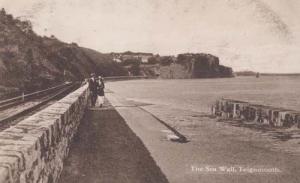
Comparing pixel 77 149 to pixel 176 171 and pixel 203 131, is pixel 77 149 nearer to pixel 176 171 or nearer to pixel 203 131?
pixel 176 171

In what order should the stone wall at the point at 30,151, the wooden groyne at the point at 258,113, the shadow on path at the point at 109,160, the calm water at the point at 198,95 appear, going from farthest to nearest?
the calm water at the point at 198,95, the wooden groyne at the point at 258,113, the shadow on path at the point at 109,160, the stone wall at the point at 30,151

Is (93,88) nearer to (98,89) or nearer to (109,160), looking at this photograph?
(98,89)

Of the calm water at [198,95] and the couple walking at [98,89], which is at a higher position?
the couple walking at [98,89]

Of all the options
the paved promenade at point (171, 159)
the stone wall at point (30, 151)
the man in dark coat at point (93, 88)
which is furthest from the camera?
the man in dark coat at point (93, 88)

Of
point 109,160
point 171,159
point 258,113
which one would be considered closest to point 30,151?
point 109,160

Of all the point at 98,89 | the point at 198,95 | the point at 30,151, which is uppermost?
the point at 30,151

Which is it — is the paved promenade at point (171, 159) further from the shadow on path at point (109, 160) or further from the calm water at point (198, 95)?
the calm water at point (198, 95)

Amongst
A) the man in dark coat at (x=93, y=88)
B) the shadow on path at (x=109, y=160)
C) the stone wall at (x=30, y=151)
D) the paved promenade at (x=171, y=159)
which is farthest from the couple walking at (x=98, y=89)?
the stone wall at (x=30, y=151)
